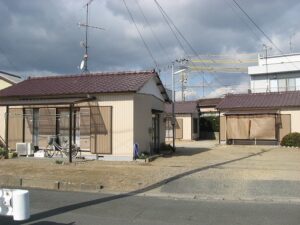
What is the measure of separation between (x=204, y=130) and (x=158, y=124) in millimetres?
19239

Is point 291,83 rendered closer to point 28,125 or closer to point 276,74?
point 276,74

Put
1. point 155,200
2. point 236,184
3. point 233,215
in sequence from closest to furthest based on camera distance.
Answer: point 233,215 → point 155,200 → point 236,184

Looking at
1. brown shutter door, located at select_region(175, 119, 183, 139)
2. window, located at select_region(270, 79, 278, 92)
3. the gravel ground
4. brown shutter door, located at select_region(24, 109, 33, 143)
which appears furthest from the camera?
window, located at select_region(270, 79, 278, 92)

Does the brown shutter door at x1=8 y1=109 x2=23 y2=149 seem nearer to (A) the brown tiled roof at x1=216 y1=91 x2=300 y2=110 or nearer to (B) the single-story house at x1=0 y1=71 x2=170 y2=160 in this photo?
(B) the single-story house at x1=0 y1=71 x2=170 y2=160

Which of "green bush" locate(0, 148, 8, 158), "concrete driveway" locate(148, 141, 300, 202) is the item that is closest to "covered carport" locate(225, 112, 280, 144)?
"concrete driveway" locate(148, 141, 300, 202)

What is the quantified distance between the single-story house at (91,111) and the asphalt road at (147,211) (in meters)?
7.81

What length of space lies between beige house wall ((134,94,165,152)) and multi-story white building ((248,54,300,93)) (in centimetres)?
2801

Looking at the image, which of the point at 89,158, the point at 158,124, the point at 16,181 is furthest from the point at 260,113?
the point at 16,181

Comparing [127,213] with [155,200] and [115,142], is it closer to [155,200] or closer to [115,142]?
[155,200]

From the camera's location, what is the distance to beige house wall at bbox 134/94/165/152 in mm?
19266

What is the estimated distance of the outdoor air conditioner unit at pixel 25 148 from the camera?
65.6 feet

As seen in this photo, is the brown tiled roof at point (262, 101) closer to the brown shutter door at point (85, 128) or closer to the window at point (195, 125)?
the window at point (195, 125)

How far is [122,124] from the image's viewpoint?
1881 centimetres

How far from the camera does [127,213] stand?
8.60 meters
